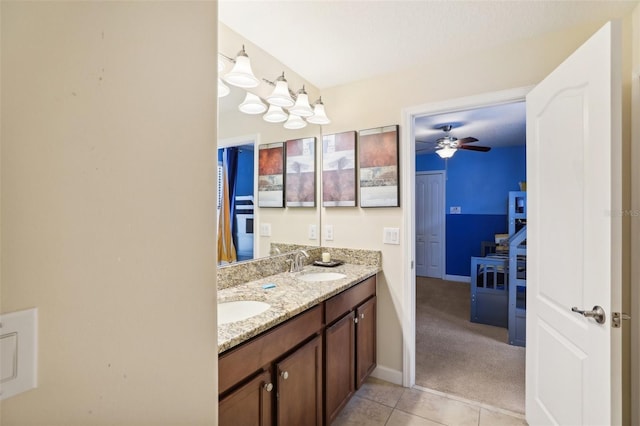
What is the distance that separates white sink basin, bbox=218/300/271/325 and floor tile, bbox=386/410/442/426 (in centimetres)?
116

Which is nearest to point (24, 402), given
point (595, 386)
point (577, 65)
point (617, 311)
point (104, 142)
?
point (104, 142)

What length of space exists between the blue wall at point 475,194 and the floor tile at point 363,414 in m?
4.10

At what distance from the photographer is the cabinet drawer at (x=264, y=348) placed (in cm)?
102

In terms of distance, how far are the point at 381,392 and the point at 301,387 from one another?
1030mm

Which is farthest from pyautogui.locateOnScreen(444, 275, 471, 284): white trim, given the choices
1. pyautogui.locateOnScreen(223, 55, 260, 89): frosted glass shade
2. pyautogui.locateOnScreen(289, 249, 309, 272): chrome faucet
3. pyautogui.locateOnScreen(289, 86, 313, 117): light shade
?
pyautogui.locateOnScreen(223, 55, 260, 89): frosted glass shade

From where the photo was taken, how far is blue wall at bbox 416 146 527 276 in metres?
5.05

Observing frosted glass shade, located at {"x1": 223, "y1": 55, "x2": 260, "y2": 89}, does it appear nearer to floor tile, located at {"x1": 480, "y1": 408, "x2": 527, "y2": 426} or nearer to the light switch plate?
the light switch plate

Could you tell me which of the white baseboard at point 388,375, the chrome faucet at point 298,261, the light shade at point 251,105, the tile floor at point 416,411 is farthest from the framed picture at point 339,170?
the tile floor at point 416,411

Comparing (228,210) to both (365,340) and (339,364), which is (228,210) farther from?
(365,340)

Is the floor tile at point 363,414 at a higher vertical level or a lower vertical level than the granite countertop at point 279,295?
lower

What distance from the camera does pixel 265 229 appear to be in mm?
2061

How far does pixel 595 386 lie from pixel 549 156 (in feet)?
3.56

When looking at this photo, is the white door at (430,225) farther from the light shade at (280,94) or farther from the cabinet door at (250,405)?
the cabinet door at (250,405)

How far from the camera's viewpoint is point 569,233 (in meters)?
1.42
